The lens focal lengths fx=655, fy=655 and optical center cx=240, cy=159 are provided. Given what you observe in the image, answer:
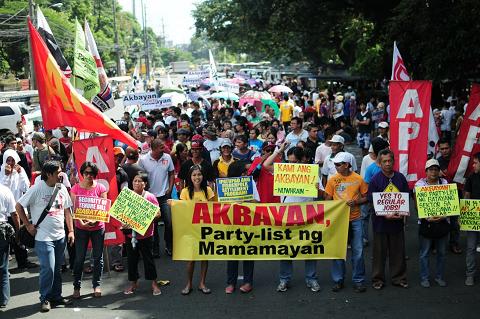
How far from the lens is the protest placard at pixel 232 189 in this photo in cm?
799

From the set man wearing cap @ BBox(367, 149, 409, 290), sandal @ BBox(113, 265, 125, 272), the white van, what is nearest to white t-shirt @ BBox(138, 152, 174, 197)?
sandal @ BBox(113, 265, 125, 272)

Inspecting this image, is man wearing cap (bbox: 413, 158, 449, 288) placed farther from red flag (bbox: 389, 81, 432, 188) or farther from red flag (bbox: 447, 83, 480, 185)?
red flag (bbox: 447, 83, 480, 185)

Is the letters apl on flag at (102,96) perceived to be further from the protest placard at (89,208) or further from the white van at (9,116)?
the white van at (9,116)

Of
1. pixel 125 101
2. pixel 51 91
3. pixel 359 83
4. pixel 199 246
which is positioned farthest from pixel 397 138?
pixel 359 83

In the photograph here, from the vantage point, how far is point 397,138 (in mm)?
8930

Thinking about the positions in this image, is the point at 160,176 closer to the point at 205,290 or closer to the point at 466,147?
the point at 205,290

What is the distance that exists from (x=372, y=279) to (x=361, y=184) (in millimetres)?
1174

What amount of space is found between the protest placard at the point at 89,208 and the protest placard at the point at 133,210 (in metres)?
0.12

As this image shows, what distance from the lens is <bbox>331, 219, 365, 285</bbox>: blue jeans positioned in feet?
25.4

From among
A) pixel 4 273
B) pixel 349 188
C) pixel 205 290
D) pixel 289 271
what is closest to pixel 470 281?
pixel 349 188

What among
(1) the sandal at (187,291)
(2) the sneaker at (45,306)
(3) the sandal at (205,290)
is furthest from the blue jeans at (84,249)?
(3) the sandal at (205,290)

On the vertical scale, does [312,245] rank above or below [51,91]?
below

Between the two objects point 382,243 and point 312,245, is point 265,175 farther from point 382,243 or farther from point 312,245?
point 382,243

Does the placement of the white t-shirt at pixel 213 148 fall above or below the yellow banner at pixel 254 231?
above
